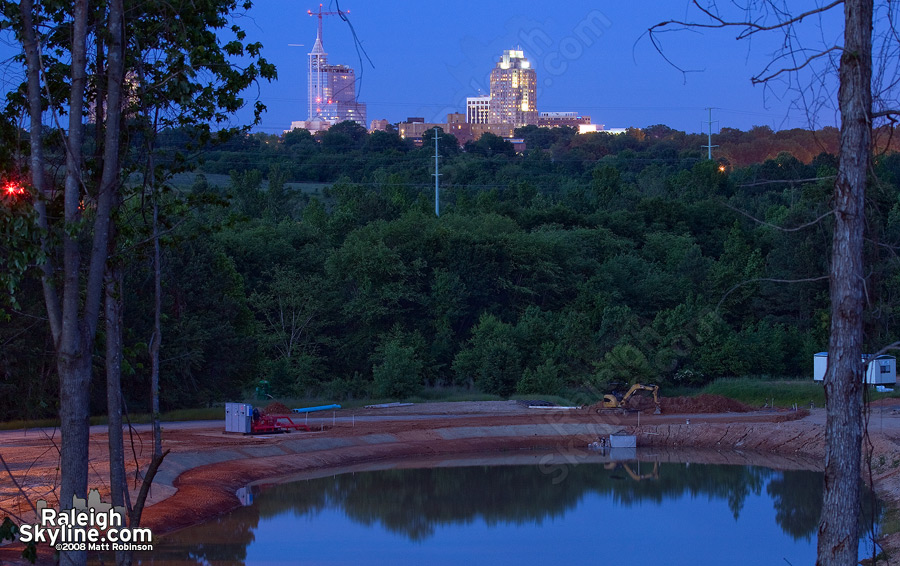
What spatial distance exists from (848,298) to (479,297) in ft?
164

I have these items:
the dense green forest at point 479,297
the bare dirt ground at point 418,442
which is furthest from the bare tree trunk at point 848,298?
the dense green forest at point 479,297

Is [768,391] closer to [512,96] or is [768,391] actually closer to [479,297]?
[479,297]

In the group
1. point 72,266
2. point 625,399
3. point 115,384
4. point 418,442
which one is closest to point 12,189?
point 72,266

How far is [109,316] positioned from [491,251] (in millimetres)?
47630

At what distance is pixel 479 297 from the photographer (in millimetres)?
58188

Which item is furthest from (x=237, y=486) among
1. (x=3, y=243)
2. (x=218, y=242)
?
(x=218, y=242)

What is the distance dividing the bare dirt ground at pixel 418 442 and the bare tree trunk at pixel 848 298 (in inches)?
694

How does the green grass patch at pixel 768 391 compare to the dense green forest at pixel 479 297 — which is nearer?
the dense green forest at pixel 479 297

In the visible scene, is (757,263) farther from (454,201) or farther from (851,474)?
(851,474)

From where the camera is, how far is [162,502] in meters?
23.8

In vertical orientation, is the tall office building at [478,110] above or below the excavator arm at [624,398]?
above

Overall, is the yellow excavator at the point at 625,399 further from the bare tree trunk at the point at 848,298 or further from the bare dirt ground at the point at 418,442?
the bare tree trunk at the point at 848,298

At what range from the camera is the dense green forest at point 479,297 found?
138 ft

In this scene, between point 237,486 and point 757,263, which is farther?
point 757,263
